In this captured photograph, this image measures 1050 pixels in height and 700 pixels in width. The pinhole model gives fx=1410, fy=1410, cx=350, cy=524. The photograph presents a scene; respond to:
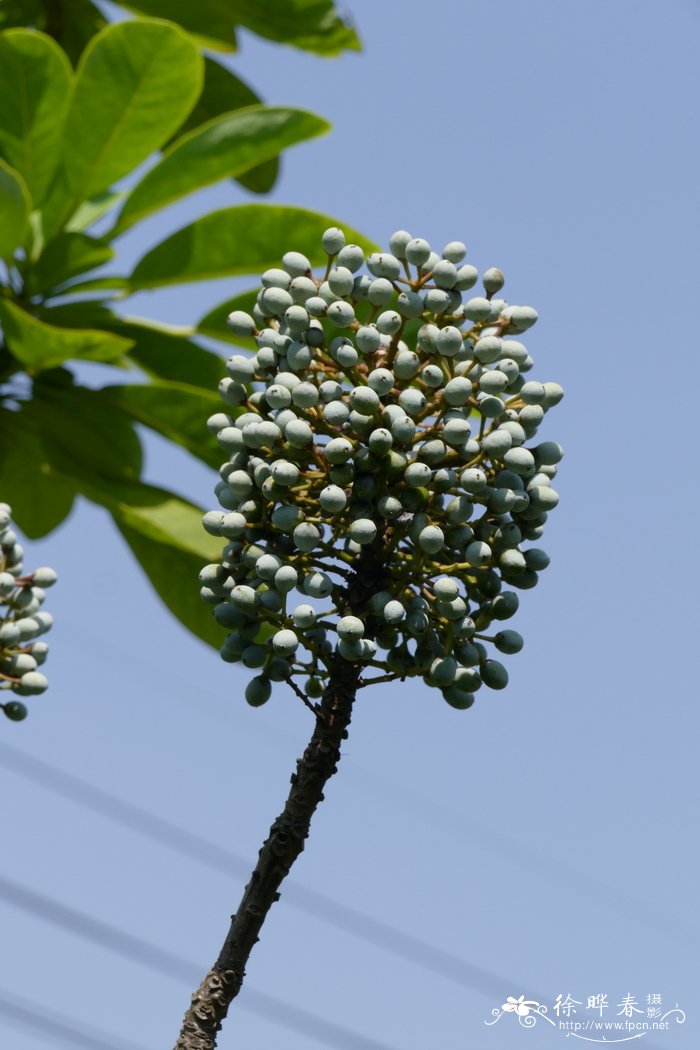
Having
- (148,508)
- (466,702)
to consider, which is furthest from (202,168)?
(466,702)

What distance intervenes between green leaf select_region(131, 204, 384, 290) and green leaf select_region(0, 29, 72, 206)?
424 mm

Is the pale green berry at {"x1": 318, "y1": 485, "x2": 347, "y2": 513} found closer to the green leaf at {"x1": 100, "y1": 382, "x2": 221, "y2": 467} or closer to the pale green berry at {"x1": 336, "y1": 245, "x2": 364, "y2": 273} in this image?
the pale green berry at {"x1": 336, "y1": 245, "x2": 364, "y2": 273}

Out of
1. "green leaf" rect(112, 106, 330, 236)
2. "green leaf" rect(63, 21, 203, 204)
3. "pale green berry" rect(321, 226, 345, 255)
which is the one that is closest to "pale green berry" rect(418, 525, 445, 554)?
"pale green berry" rect(321, 226, 345, 255)

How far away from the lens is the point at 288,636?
183 cm

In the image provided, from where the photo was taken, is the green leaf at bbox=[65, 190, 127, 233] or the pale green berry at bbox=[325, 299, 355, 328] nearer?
the pale green berry at bbox=[325, 299, 355, 328]

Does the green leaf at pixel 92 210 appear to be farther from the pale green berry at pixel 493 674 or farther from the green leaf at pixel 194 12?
the pale green berry at pixel 493 674

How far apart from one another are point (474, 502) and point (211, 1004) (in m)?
0.73

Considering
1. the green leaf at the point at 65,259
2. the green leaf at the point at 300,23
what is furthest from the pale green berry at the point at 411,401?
the green leaf at the point at 300,23

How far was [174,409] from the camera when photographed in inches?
162

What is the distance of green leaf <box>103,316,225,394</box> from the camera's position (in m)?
4.34

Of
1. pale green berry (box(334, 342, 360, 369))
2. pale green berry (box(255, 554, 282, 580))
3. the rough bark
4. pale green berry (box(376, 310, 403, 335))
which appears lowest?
the rough bark

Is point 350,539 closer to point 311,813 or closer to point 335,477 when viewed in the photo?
point 335,477

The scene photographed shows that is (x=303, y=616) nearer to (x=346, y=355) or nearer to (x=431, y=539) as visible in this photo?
(x=431, y=539)

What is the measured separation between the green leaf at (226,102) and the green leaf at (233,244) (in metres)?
1.46
